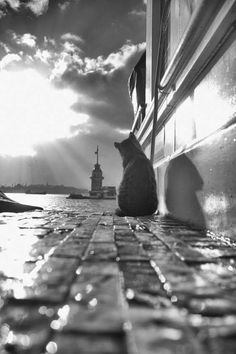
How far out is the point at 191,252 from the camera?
1.56 meters

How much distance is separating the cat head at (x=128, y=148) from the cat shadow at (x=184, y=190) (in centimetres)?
74

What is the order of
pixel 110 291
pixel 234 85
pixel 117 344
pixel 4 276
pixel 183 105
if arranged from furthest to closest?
1. pixel 183 105
2. pixel 234 85
3. pixel 4 276
4. pixel 110 291
5. pixel 117 344

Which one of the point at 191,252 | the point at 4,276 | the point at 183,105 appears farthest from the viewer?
the point at 183,105

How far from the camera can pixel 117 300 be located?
0.87m

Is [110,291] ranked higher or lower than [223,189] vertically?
lower

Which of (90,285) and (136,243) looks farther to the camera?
(136,243)

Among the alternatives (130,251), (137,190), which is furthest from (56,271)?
(137,190)

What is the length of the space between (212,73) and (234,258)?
205 centimetres

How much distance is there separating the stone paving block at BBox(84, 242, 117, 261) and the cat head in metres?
2.91

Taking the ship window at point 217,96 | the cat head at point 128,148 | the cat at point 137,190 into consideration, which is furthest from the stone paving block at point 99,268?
the cat head at point 128,148

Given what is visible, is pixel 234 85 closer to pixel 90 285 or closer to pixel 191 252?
pixel 191 252

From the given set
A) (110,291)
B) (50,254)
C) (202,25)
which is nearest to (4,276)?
(50,254)

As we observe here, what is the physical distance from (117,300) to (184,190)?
2.56 meters

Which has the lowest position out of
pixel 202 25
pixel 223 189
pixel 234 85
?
pixel 223 189
